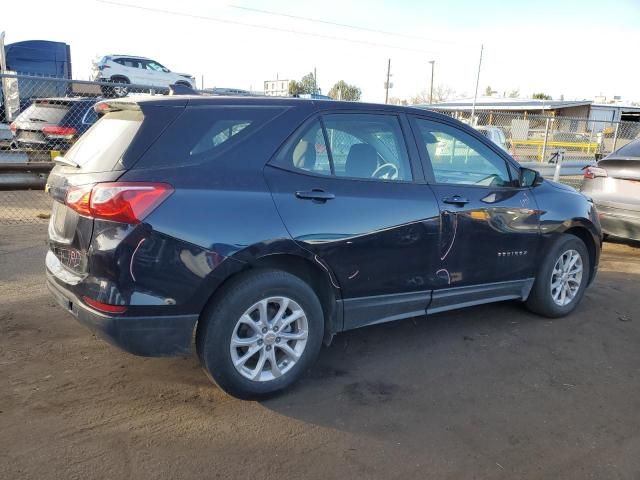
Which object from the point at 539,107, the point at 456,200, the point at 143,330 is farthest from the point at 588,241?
the point at 539,107

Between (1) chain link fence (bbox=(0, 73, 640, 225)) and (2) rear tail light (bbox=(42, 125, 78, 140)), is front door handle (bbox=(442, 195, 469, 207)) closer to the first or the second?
(1) chain link fence (bbox=(0, 73, 640, 225))

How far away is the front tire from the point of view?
3.07 metres

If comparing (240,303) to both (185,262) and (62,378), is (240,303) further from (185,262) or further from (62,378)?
(62,378)

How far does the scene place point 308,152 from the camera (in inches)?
134

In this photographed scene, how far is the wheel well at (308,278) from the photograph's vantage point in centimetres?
313

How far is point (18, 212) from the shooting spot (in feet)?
29.1

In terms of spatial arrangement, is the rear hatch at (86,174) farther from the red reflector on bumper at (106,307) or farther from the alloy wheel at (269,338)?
the alloy wheel at (269,338)

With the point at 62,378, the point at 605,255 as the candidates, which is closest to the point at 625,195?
the point at 605,255

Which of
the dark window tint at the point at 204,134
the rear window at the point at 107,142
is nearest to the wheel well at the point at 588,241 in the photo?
the dark window tint at the point at 204,134

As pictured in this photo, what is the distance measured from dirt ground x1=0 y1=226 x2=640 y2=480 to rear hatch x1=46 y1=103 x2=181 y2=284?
0.81 m

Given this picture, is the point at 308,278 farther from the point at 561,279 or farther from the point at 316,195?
the point at 561,279

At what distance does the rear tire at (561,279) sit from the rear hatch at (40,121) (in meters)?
8.33

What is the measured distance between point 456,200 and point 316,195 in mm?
1242

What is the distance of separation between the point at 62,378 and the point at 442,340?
9.15 ft
